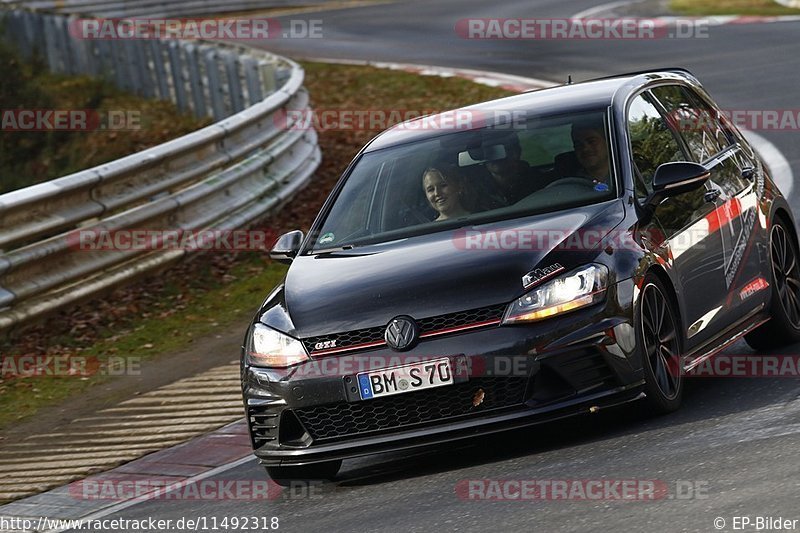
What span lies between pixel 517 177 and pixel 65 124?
14.7 meters

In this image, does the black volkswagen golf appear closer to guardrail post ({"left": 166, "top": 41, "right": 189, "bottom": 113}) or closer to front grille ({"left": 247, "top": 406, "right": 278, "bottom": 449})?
front grille ({"left": 247, "top": 406, "right": 278, "bottom": 449})

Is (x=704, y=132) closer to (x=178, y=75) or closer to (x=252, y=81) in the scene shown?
(x=252, y=81)

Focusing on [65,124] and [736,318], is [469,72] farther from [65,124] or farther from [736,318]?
[736,318]

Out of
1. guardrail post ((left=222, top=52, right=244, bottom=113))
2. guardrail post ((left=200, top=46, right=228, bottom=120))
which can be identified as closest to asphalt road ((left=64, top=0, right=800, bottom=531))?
guardrail post ((left=222, top=52, right=244, bottom=113))

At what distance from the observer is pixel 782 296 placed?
328 inches

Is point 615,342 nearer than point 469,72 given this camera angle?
Yes

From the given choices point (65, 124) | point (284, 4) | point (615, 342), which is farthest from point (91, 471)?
point (284, 4)

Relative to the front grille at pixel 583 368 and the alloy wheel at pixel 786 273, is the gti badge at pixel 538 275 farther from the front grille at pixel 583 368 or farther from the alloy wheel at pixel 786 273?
the alloy wheel at pixel 786 273

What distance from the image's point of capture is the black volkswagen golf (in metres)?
6.45

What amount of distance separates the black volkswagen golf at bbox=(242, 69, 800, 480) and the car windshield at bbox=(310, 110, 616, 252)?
1 centimetres

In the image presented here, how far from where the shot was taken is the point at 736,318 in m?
7.80

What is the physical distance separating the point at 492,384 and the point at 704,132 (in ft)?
8.53

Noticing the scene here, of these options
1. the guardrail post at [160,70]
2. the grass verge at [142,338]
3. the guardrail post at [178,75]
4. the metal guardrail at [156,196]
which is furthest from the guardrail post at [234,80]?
the grass verge at [142,338]

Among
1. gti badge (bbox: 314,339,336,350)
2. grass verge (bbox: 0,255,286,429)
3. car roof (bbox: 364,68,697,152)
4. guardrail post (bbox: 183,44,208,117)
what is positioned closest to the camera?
gti badge (bbox: 314,339,336,350)
